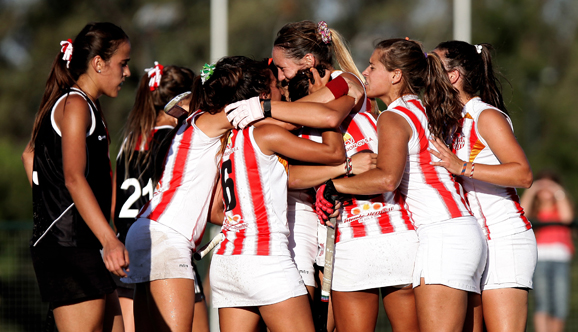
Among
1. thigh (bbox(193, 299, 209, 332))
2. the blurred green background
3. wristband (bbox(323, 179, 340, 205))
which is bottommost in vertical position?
thigh (bbox(193, 299, 209, 332))

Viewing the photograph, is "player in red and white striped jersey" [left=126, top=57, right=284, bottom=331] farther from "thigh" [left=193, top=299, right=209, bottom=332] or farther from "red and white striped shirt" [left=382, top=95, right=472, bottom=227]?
"red and white striped shirt" [left=382, top=95, right=472, bottom=227]

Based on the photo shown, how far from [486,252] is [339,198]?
2.86 feet

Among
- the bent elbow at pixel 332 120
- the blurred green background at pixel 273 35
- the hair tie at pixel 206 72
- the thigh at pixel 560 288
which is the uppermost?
the blurred green background at pixel 273 35

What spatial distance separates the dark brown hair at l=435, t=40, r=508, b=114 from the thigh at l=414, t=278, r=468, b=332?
1.28m

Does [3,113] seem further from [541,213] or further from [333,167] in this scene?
[333,167]

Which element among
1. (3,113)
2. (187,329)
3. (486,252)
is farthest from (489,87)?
(3,113)

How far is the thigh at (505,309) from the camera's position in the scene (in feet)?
11.8

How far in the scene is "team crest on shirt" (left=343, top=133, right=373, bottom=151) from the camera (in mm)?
3779

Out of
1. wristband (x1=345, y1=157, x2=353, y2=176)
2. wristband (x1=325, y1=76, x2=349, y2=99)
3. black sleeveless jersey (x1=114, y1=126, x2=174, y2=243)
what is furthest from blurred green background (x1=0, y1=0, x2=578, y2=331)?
wristband (x1=345, y1=157, x2=353, y2=176)

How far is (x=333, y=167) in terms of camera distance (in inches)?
143

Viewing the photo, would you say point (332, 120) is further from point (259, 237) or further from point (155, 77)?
point (155, 77)

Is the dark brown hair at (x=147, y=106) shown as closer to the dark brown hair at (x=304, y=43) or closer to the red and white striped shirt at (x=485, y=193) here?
the dark brown hair at (x=304, y=43)

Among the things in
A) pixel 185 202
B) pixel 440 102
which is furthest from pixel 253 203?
pixel 440 102

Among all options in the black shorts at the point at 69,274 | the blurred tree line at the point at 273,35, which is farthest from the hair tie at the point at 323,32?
the blurred tree line at the point at 273,35
